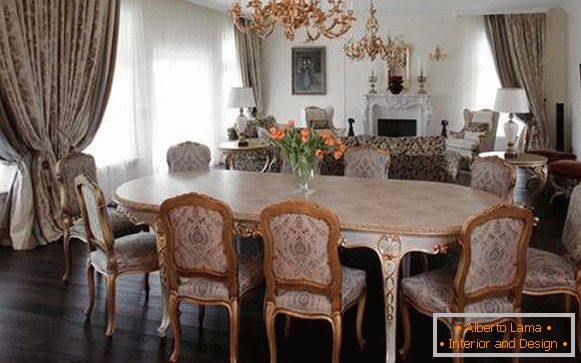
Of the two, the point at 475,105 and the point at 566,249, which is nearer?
the point at 566,249

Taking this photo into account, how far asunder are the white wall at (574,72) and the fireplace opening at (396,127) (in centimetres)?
279

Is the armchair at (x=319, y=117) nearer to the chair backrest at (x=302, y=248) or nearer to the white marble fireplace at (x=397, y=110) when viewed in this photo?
the white marble fireplace at (x=397, y=110)

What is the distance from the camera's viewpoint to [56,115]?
18.3 ft

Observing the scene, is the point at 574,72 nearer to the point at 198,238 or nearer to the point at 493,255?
the point at 493,255

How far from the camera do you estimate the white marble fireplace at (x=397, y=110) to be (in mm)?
10195

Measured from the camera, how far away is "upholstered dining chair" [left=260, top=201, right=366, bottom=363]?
2576mm

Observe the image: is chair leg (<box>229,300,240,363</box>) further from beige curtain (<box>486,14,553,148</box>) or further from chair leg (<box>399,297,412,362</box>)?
beige curtain (<box>486,14,553,148</box>)

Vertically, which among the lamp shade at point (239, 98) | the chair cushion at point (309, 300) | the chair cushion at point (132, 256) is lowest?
the chair cushion at point (309, 300)

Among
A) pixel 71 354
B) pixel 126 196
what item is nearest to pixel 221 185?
pixel 126 196

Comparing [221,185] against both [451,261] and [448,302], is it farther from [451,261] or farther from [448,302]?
[451,261]

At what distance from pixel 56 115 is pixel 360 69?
6658 mm

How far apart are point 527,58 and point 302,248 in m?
8.62

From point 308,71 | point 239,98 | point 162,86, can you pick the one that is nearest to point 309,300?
point 239,98

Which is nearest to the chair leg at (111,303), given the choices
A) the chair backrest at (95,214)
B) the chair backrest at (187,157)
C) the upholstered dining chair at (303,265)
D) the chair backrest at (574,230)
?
the chair backrest at (95,214)
